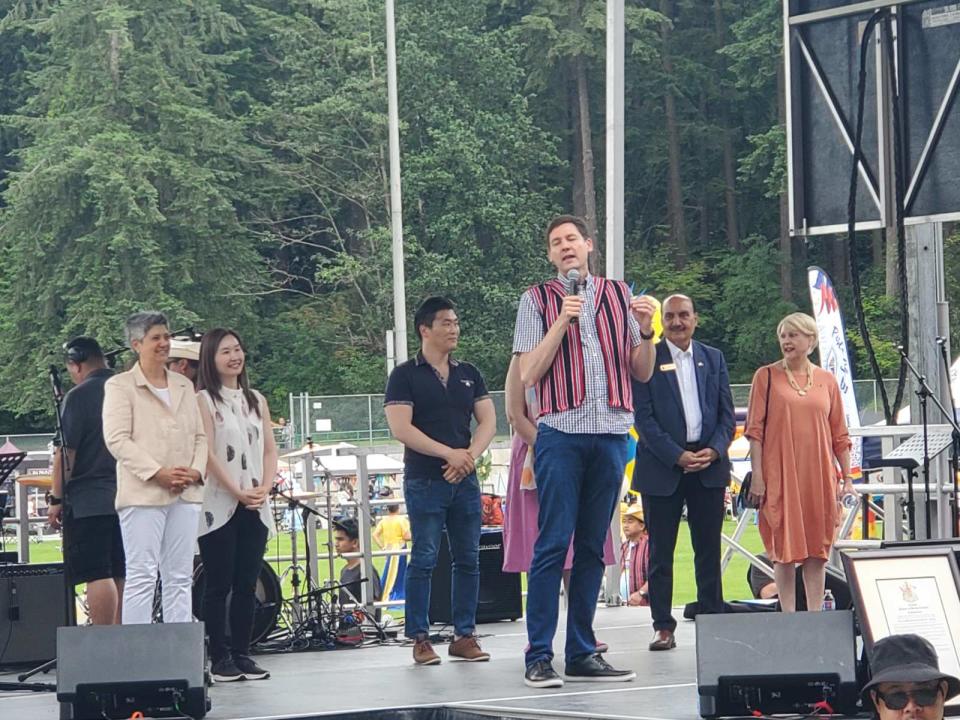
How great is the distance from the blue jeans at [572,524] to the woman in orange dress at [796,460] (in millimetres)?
1190

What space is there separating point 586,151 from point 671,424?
128 feet

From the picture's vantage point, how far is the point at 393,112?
3092 centimetres

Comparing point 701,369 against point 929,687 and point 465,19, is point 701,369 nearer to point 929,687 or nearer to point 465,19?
point 929,687

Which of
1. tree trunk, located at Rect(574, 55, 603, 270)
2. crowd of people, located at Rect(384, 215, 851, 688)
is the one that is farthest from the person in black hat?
tree trunk, located at Rect(574, 55, 603, 270)

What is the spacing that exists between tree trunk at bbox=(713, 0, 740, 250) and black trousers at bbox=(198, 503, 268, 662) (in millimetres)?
Result: 40566

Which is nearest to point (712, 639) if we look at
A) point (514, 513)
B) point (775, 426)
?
point (775, 426)

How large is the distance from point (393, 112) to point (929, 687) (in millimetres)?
27690

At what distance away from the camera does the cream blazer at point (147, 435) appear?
705 cm

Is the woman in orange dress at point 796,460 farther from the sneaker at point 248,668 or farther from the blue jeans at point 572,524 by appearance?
the sneaker at point 248,668

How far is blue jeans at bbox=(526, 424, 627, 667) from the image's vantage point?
685 centimetres

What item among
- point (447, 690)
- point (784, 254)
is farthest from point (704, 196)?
point (447, 690)

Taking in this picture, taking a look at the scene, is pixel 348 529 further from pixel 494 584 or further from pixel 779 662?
pixel 779 662

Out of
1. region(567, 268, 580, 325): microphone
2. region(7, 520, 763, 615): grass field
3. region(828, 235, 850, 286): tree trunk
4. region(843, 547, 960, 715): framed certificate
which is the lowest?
region(7, 520, 763, 615): grass field

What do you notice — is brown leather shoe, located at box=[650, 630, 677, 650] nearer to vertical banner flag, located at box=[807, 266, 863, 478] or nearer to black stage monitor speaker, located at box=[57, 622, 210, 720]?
black stage monitor speaker, located at box=[57, 622, 210, 720]
